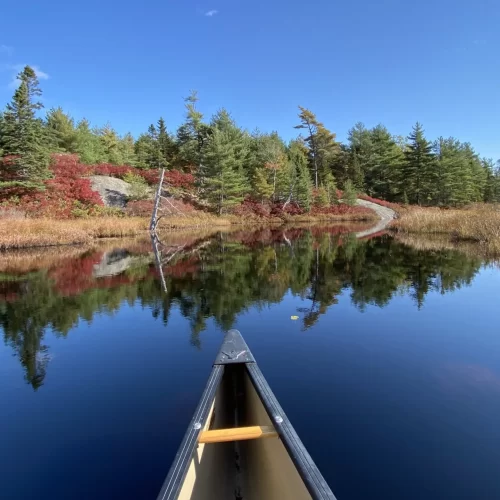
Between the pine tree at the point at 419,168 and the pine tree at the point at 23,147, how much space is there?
119 ft

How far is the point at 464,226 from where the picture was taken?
17828 mm

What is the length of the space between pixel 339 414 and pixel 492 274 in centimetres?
915

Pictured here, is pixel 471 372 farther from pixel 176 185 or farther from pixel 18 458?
pixel 176 185

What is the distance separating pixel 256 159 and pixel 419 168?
18561 millimetres

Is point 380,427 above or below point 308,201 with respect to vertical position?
below

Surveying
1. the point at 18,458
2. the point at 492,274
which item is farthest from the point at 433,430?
the point at 492,274

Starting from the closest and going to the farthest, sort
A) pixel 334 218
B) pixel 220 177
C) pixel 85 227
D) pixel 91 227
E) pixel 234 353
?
pixel 234 353, pixel 85 227, pixel 91 227, pixel 220 177, pixel 334 218

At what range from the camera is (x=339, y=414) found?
146 inches

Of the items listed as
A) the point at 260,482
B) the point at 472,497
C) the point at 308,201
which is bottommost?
the point at 472,497

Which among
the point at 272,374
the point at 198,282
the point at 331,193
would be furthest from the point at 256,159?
the point at 272,374

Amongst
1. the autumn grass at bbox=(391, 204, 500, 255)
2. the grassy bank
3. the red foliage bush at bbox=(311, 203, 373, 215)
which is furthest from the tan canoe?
the red foliage bush at bbox=(311, 203, 373, 215)

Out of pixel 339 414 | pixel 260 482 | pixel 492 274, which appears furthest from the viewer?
pixel 492 274

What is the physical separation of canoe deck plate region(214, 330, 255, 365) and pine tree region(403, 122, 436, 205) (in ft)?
137

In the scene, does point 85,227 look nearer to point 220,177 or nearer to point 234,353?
point 220,177
